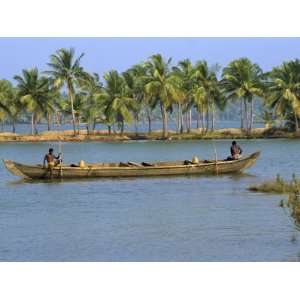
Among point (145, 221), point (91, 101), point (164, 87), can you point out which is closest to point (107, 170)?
point (145, 221)

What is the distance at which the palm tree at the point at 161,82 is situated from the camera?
6538cm

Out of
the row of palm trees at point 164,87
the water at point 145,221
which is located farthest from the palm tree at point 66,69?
the water at point 145,221

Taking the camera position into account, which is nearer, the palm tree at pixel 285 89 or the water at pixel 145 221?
the water at pixel 145 221

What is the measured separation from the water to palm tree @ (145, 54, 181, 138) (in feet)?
90.7

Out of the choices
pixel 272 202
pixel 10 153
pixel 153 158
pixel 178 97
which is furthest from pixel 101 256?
pixel 178 97

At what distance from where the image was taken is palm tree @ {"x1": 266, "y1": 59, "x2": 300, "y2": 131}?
209ft

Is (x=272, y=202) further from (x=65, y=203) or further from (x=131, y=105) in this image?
(x=131, y=105)

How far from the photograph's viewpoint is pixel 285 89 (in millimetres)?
64188

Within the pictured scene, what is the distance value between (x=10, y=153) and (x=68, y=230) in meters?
37.6

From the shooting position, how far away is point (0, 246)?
59.5ft

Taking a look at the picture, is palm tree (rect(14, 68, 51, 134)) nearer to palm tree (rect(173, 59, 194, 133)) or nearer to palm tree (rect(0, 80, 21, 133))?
palm tree (rect(0, 80, 21, 133))

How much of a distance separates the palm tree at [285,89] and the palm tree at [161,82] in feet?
23.9

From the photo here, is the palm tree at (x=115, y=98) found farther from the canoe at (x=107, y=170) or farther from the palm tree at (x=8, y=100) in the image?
the canoe at (x=107, y=170)
